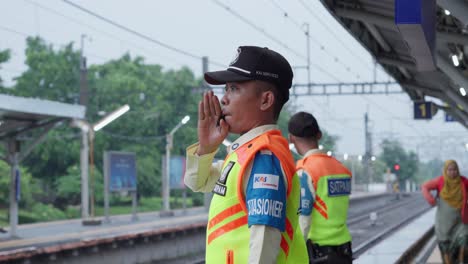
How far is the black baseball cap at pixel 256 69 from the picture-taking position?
2.93 m

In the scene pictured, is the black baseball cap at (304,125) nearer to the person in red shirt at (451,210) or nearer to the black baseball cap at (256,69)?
the black baseball cap at (256,69)

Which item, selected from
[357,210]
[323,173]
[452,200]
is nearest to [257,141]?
[323,173]

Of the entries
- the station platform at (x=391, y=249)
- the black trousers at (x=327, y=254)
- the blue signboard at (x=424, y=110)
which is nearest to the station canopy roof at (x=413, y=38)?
the black trousers at (x=327, y=254)

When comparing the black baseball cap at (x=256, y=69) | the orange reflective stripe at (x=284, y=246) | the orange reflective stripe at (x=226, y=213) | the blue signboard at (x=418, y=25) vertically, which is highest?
the blue signboard at (x=418, y=25)

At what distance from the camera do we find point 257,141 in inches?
114

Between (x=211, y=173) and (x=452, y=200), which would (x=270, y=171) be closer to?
(x=211, y=173)

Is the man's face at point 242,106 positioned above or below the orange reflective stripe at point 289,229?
above

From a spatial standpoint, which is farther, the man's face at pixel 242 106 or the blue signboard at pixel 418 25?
the blue signboard at pixel 418 25

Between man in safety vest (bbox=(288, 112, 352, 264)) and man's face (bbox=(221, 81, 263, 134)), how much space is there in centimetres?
221

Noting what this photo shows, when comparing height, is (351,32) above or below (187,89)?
below

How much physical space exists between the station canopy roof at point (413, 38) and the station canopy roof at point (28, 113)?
846 centimetres

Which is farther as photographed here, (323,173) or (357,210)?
(357,210)

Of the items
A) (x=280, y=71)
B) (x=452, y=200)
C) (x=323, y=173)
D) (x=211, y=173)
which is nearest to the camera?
(x=280, y=71)

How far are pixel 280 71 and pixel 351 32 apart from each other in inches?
354
